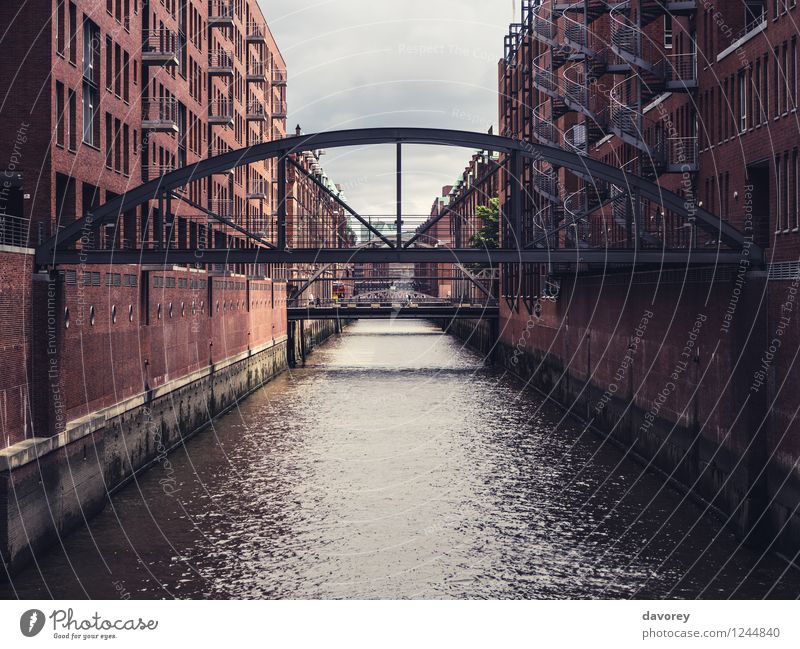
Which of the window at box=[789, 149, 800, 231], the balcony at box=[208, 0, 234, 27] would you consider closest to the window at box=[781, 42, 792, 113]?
the window at box=[789, 149, 800, 231]

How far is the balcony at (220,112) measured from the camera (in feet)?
165

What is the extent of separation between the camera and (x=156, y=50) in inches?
1489

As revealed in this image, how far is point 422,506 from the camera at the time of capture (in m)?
25.0

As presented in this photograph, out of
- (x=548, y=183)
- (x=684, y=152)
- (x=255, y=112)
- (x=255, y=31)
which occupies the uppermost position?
(x=255, y=31)

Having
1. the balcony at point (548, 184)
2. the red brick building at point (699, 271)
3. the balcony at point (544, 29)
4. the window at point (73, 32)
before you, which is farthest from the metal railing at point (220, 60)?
the window at point (73, 32)

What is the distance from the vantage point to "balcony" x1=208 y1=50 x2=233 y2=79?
5097cm

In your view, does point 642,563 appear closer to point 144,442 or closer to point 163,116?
point 144,442

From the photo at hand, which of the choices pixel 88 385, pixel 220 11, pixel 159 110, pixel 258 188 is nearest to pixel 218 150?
pixel 220 11

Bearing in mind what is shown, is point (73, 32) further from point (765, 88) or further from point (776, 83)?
point (776, 83)

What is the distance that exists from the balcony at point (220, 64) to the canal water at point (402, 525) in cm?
2072

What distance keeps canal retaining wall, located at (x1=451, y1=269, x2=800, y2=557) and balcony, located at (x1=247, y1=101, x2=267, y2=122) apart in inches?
1202

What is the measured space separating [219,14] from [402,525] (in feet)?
124

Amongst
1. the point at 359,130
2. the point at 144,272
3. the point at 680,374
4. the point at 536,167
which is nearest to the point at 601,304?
the point at 680,374

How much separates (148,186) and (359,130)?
5808mm
